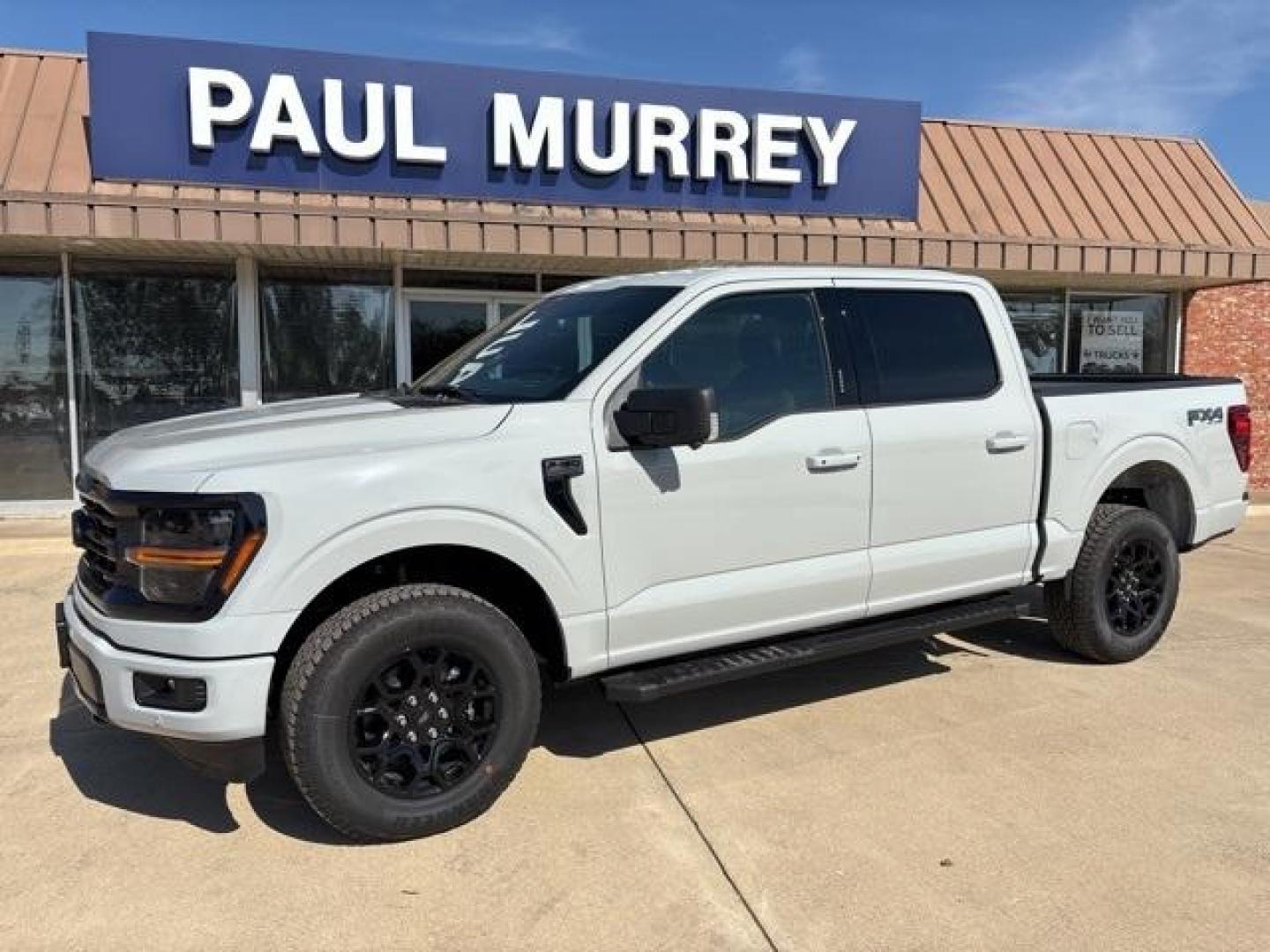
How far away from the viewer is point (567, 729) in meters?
4.48

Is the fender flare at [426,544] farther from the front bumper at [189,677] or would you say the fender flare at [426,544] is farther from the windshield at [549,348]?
the windshield at [549,348]

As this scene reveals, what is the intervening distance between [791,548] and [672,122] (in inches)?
284

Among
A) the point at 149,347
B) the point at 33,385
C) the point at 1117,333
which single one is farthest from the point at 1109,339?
the point at 33,385

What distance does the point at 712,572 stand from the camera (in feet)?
12.8

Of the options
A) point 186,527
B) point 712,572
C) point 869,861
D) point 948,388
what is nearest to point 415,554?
point 186,527

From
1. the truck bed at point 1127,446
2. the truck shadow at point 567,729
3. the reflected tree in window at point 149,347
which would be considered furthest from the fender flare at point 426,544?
the reflected tree in window at point 149,347

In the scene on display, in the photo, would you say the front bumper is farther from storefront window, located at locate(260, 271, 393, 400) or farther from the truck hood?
storefront window, located at locate(260, 271, 393, 400)

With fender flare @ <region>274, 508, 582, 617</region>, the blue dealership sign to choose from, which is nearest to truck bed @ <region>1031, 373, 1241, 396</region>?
fender flare @ <region>274, 508, 582, 617</region>

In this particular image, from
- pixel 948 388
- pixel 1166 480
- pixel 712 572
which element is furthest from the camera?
pixel 1166 480

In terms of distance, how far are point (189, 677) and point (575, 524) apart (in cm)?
134

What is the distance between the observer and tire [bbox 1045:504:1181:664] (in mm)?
5152

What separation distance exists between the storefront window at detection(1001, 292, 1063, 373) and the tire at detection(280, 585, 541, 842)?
10.7 metres

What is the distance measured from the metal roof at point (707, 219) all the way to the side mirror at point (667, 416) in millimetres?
6055

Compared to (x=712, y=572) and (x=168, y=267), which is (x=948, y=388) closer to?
(x=712, y=572)
